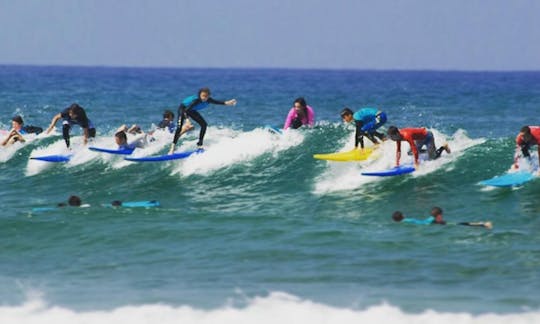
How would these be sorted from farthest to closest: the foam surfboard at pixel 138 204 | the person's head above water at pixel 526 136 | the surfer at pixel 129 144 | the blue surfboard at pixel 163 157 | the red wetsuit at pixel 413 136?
Result: the surfer at pixel 129 144 → the blue surfboard at pixel 163 157 → the foam surfboard at pixel 138 204 → the red wetsuit at pixel 413 136 → the person's head above water at pixel 526 136

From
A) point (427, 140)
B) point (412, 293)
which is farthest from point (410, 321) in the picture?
point (427, 140)

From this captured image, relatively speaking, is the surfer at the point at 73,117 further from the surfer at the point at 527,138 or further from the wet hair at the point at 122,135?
the surfer at the point at 527,138

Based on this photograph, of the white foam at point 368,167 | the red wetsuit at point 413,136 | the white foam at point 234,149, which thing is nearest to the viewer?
the red wetsuit at point 413,136

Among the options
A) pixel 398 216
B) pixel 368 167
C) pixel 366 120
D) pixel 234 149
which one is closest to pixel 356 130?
pixel 366 120

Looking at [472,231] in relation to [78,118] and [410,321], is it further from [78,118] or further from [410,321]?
[78,118]

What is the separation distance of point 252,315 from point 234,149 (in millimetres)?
11261

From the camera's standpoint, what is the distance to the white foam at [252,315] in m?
12.2

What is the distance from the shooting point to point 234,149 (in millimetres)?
23656

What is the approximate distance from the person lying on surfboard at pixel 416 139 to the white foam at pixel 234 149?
4.45 m

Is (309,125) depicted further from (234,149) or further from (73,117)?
(73,117)

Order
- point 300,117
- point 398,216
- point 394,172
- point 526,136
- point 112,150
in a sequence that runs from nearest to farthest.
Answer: point 398,216 < point 526,136 < point 394,172 < point 112,150 < point 300,117

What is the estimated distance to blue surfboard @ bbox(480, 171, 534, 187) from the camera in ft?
61.7

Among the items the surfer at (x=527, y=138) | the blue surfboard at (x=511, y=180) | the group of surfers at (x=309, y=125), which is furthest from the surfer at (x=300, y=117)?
the surfer at (x=527, y=138)

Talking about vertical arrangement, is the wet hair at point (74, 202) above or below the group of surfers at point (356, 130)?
below
